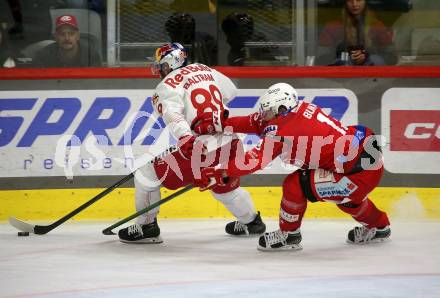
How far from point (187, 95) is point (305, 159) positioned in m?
0.86

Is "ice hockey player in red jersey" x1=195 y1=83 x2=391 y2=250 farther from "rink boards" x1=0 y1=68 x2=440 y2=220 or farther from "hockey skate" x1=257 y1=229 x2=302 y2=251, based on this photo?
"rink boards" x1=0 y1=68 x2=440 y2=220

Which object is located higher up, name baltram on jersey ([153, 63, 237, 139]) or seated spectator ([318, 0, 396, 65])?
seated spectator ([318, 0, 396, 65])

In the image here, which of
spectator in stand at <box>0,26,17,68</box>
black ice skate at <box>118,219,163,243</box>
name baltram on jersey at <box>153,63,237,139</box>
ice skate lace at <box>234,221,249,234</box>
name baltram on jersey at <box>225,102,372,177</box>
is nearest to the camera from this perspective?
name baltram on jersey at <box>225,102,372,177</box>

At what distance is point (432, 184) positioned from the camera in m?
7.35

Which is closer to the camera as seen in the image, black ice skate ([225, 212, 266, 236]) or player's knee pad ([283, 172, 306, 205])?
player's knee pad ([283, 172, 306, 205])

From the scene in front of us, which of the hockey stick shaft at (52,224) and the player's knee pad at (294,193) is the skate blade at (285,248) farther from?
the hockey stick shaft at (52,224)

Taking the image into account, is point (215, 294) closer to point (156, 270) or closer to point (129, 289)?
point (129, 289)

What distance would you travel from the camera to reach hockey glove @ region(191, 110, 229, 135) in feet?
21.1

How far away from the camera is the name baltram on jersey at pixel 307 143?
582 cm

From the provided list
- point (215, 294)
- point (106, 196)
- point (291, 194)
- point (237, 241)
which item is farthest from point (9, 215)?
point (215, 294)

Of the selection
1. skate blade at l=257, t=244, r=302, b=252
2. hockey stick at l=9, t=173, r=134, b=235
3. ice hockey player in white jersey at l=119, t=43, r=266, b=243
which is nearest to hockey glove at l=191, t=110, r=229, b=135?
ice hockey player in white jersey at l=119, t=43, r=266, b=243

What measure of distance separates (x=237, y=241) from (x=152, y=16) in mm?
1876

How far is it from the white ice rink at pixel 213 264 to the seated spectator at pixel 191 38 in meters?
1.20

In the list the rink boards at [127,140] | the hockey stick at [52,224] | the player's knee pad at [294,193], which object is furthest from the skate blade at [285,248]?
the rink boards at [127,140]
